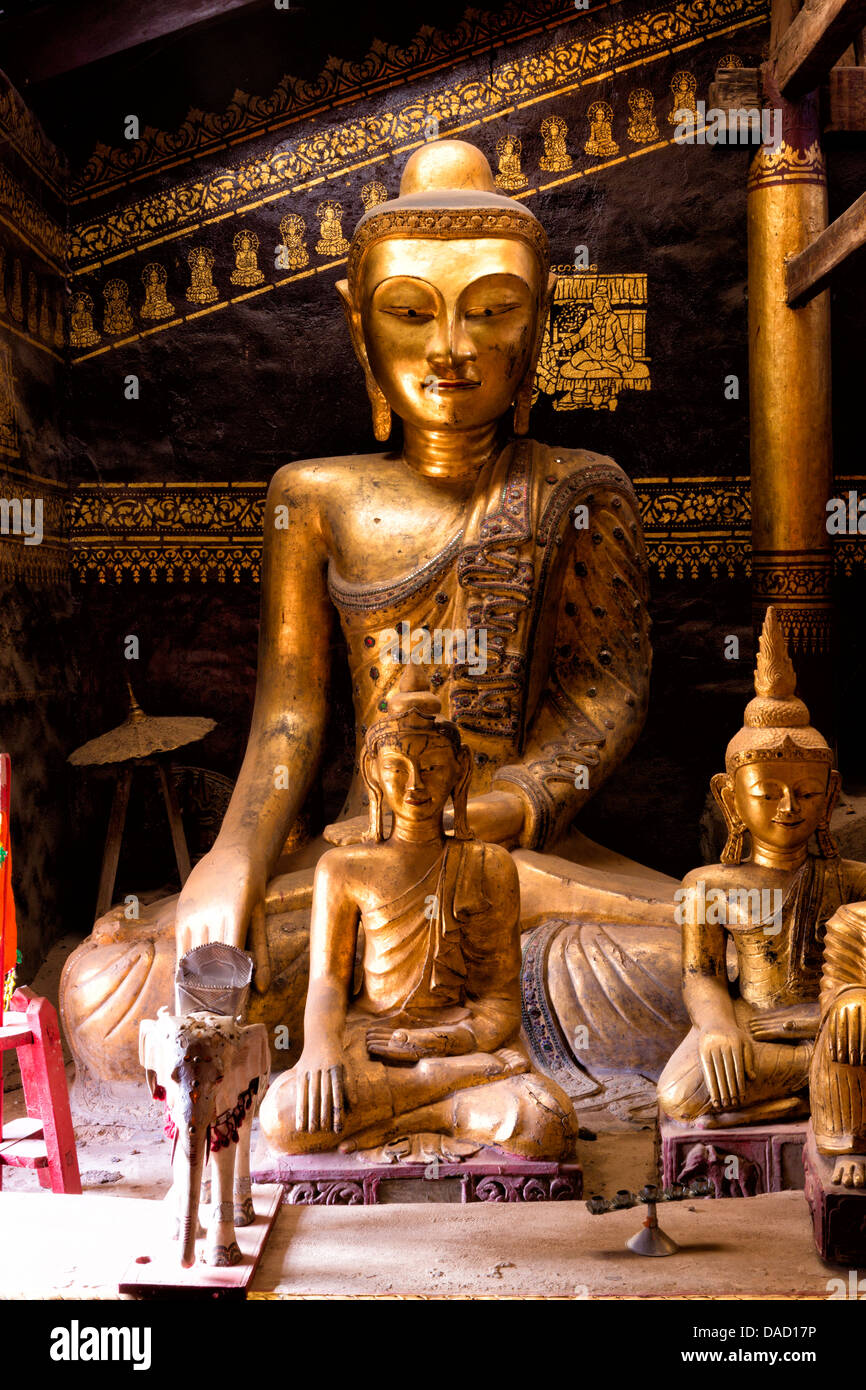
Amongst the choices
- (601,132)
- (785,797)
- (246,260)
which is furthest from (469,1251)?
(601,132)

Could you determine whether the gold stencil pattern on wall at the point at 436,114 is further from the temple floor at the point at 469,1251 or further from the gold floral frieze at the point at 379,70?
the temple floor at the point at 469,1251

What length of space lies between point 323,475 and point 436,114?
1.81m

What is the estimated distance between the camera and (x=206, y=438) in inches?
240

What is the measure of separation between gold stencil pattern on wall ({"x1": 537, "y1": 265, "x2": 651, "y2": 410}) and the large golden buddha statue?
87cm

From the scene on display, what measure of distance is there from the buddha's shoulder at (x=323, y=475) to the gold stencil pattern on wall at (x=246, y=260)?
3.96 ft

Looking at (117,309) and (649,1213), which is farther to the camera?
(117,309)

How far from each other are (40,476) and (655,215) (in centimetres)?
258

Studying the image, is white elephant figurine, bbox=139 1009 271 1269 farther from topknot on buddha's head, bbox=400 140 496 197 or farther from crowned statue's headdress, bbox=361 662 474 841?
topknot on buddha's head, bbox=400 140 496 197

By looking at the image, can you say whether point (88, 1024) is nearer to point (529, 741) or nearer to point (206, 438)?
point (529, 741)

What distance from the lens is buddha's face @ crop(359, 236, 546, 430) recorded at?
15.9 ft

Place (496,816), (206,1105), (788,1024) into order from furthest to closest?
(496,816) < (788,1024) < (206,1105)

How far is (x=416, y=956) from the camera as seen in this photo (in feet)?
12.3

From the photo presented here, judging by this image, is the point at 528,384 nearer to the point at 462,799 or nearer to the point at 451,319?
the point at 451,319

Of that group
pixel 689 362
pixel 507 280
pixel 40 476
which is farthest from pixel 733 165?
pixel 40 476
